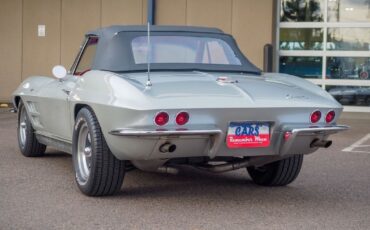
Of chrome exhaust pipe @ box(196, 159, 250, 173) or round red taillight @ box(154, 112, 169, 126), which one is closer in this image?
round red taillight @ box(154, 112, 169, 126)

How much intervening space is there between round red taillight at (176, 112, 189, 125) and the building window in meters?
11.0

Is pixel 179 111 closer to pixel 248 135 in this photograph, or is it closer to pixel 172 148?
pixel 172 148

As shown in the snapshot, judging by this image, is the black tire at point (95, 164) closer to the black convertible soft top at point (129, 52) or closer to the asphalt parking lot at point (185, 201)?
the asphalt parking lot at point (185, 201)

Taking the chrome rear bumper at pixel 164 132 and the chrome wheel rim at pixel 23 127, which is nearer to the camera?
the chrome rear bumper at pixel 164 132

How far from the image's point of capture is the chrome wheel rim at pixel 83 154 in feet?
19.5

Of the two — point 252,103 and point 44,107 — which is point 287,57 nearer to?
point 44,107

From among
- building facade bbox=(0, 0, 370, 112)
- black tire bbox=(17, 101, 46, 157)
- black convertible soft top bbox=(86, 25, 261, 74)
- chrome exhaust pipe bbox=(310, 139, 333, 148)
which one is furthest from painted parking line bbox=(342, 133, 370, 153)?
building facade bbox=(0, 0, 370, 112)

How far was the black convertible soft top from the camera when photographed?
603cm

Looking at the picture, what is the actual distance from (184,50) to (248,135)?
4.50 ft

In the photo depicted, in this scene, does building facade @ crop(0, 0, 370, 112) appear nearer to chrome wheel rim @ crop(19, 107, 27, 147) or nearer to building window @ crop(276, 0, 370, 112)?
building window @ crop(276, 0, 370, 112)

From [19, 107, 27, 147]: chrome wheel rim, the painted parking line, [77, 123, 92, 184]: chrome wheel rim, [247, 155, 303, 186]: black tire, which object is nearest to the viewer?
[77, 123, 92, 184]: chrome wheel rim

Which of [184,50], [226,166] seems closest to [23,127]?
[184,50]

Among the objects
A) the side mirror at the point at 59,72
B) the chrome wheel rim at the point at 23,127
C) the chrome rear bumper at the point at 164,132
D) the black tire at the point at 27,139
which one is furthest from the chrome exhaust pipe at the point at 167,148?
the chrome wheel rim at the point at 23,127

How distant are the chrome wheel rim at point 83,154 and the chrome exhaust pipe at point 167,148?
935 mm
